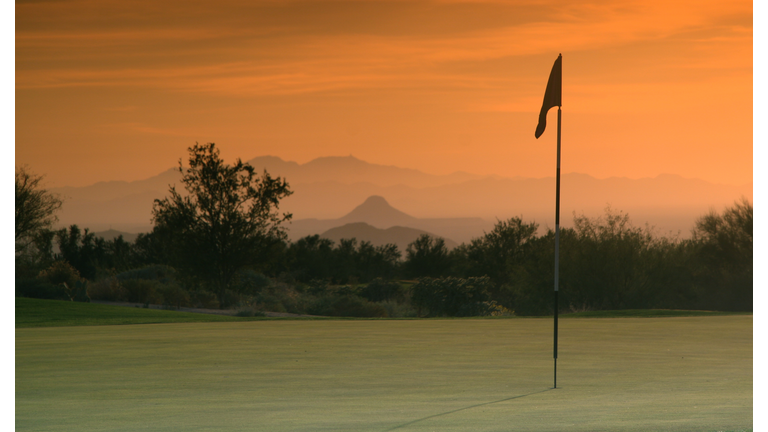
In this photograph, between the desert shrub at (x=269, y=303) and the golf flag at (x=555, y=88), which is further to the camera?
the desert shrub at (x=269, y=303)

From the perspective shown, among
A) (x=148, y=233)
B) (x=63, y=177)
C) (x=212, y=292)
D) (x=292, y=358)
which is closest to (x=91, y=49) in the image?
(x=63, y=177)

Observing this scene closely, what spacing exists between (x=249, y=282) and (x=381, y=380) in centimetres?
2821

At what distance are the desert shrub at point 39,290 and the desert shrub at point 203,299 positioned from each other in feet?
17.4


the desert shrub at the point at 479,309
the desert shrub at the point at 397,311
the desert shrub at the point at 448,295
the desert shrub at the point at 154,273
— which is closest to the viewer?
the desert shrub at the point at 397,311

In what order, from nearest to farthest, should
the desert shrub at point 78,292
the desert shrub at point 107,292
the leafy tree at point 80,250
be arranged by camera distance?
the desert shrub at point 78,292 → the desert shrub at point 107,292 → the leafy tree at point 80,250

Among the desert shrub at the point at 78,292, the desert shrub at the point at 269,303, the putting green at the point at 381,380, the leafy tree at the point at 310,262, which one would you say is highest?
the leafy tree at the point at 310,262

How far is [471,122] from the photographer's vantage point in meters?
37.9

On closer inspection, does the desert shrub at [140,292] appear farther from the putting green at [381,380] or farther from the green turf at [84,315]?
the putting green at [381,380]

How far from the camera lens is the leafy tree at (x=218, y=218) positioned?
3334 centimetres

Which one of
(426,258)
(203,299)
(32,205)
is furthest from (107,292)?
(426,258)

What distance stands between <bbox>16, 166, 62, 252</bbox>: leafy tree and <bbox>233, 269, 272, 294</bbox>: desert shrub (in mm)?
8961

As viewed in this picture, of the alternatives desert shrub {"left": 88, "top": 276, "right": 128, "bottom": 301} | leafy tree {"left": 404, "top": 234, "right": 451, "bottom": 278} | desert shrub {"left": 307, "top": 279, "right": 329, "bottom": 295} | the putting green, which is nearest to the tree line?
desert shrub {"left": 88, "top": 276, "right": 128, "bottom": 301}

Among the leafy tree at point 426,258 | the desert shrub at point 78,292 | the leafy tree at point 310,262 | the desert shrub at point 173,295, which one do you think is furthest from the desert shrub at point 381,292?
the desert shrub at point 78,292

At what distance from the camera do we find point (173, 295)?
29547 mm
